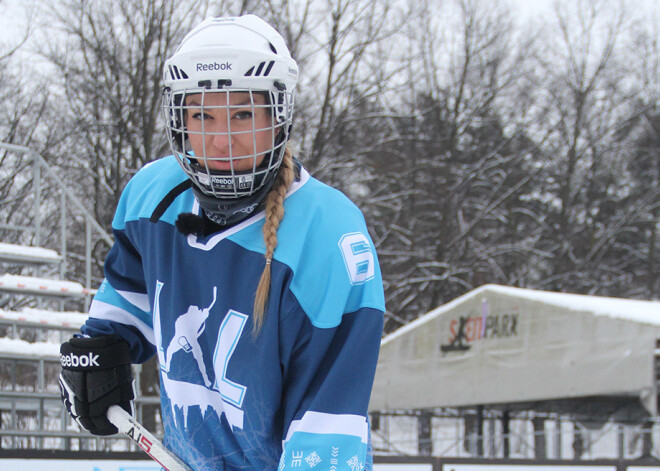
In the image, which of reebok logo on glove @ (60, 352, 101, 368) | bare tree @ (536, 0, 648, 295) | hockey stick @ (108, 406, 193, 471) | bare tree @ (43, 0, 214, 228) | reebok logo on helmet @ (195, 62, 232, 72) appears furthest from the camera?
bare tree @ (536, 0, 648, 295)

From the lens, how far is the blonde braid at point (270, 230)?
1637 mm

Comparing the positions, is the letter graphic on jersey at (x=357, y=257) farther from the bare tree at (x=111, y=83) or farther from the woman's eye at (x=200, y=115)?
the bare tree at (x=111, y=83)

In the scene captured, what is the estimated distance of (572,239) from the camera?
19.0m

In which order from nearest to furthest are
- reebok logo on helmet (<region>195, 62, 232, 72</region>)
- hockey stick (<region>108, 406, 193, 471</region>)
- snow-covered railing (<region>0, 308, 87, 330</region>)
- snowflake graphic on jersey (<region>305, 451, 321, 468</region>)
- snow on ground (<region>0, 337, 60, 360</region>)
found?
snowflake graphic on jersey (<region>305, 451, 321, 468</region>)
reebok logo on helmet (<region>195, 62, 232, 72</region>)
hockey stick (<region>108, 406, 193, 471</region>)
snow on ground (<region>0, 337, 60, 360</region>)
snow-covered railing (<region>0, 308, 87, 330</region>)

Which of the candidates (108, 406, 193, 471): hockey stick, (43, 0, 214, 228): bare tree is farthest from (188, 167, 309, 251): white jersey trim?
(43, 0, 214, 228): bare tree

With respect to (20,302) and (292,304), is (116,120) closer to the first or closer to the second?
(20,302)

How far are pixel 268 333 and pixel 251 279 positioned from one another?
119 mm

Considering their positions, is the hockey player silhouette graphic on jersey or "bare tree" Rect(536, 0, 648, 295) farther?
"bare tree" Rect(536, 0, 648, 295)

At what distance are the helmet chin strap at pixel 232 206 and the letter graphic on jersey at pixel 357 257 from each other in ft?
0.66

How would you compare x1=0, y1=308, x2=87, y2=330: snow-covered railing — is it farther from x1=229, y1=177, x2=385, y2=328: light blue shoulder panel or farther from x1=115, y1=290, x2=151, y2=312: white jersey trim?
x1=229, y1=177, x2=385, y2=328: light blue shoulder panel

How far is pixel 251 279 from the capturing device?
170 centimetres

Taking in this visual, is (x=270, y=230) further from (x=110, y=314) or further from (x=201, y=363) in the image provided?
(x=110, y=314)

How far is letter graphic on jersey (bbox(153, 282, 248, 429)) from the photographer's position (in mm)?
1721

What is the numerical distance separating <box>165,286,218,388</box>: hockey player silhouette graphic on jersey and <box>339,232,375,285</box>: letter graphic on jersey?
329 mm
